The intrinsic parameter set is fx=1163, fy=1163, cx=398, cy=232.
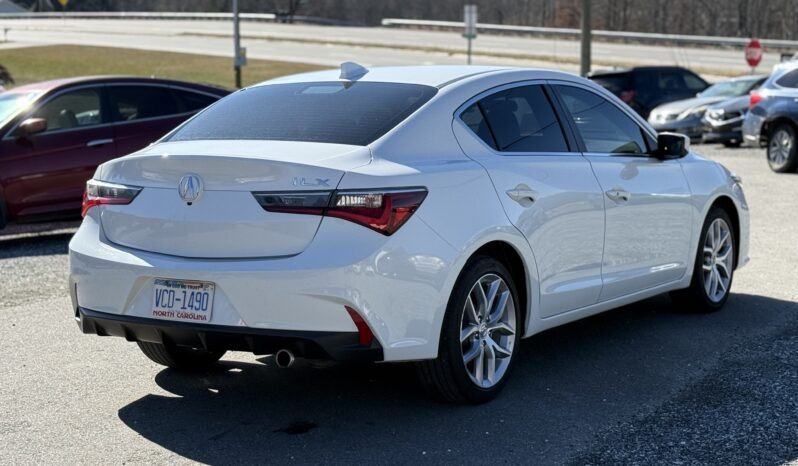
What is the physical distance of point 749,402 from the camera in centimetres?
567

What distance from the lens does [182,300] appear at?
509 cm

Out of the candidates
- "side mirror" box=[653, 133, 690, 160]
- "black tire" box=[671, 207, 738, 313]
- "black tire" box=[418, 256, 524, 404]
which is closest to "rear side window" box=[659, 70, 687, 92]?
"black tire" box=[671, 207, 738, 313]

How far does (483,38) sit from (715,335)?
49.2 meters

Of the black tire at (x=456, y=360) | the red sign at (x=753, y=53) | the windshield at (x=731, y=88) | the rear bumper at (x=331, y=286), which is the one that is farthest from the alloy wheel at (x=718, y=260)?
the red sign at (x=753, y=53)

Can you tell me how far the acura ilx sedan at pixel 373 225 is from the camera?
4957 mm

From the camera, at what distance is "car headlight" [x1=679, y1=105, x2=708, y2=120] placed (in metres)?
24.2

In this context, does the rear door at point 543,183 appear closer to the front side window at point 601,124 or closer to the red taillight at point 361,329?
the front side window at point 601,124

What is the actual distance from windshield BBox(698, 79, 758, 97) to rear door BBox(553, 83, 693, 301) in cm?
1775

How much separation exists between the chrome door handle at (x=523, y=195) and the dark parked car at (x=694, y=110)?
18.6 metres

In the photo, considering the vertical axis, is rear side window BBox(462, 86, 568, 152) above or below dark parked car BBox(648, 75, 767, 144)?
above

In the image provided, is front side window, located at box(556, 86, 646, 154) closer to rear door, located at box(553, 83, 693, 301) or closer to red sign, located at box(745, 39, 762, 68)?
rear door, located at box(553, 83, 693, 301)

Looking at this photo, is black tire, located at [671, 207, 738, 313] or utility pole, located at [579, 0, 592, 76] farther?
utility pole, located at [579, 0, 592, 76]

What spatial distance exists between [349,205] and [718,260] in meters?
3.76

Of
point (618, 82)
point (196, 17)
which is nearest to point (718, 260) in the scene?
point (618, 82)
